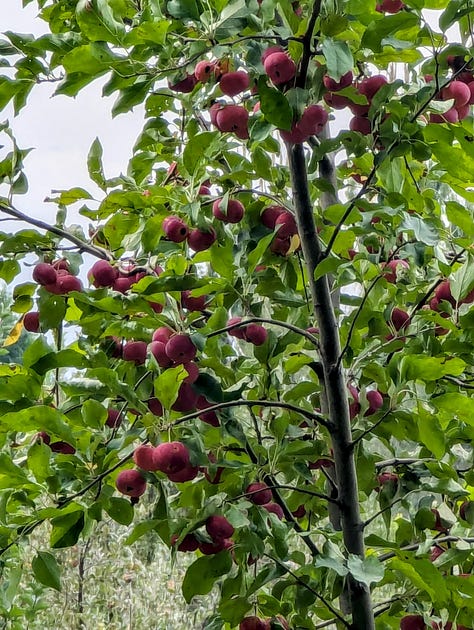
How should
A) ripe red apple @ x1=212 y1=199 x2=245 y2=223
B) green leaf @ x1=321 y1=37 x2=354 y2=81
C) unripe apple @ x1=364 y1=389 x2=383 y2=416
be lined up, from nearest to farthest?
green leaf @ x1=321 y1=37 x2=354 y2=81 < ripe red apple @ x1=212 y1=199 x2=245 y2=223 < unripe apple @ x1=364 y1=389 x2=383 y2=416

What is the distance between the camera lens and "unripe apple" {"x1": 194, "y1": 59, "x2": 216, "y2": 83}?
2.87ft

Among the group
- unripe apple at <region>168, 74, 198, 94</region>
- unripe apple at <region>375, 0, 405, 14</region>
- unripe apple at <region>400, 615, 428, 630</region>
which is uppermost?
unripe apple at <region>375, 0, 405, 14</region>

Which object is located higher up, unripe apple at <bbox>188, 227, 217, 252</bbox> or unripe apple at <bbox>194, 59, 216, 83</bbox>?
unripe apple at <bbox>194, 59, 216, 83</bbox>

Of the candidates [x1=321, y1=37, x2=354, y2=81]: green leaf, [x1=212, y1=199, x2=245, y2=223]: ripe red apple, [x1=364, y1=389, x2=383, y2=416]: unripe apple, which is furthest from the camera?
[x1=364, y1=389, x2=383, y2=416]: unripe apple

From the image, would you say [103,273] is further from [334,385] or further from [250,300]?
[334,385]

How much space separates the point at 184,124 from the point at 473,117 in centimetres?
38

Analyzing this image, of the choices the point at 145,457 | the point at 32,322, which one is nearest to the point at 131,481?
the point at 145,457

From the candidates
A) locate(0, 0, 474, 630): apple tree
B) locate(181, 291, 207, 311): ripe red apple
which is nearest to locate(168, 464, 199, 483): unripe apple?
locate(0, 0, 474, 630): apple tree

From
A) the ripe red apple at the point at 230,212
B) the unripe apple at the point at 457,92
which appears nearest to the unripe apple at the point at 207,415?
the ripe red apple at the point at 230,212

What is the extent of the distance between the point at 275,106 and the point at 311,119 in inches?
3.2

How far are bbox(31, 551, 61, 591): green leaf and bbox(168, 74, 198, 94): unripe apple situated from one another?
0.58 m

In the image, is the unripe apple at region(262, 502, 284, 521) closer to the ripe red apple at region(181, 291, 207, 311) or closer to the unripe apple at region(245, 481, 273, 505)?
the unripe apple at region(245, 481, 273, 505)

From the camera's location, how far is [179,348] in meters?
0.80

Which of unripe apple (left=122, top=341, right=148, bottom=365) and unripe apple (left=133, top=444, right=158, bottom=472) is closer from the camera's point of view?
unripe apple (left=133, top=444, right=158, bottom=472)
